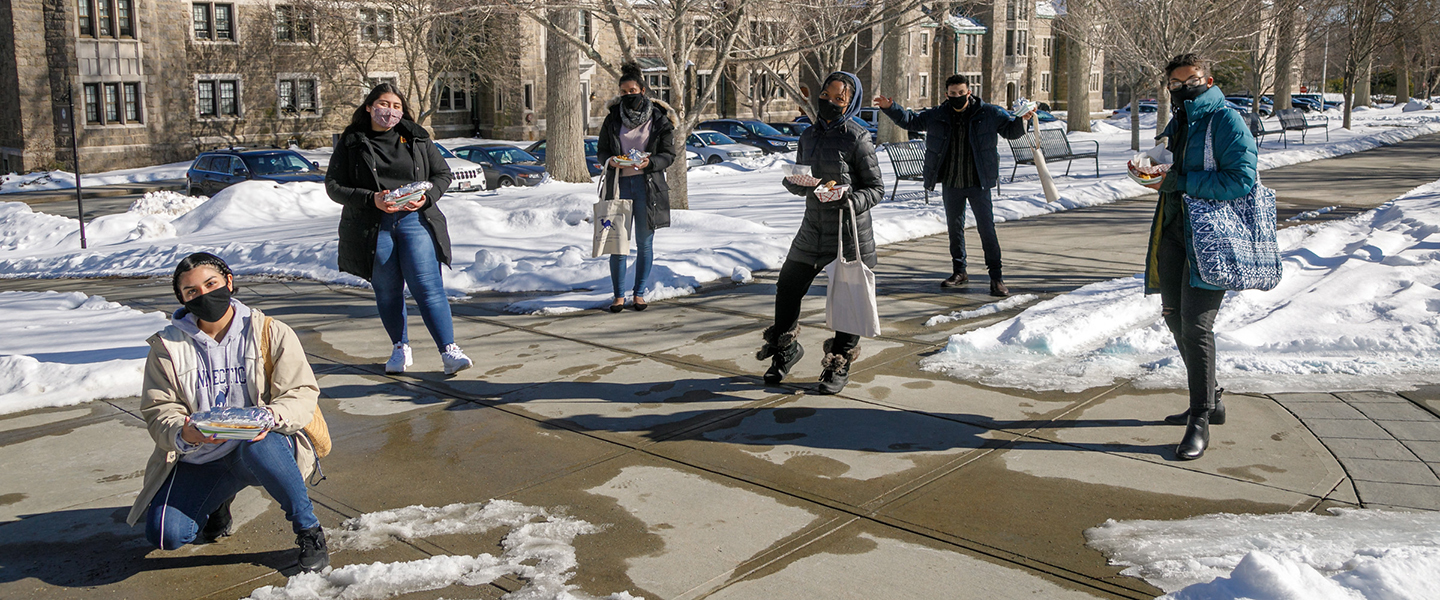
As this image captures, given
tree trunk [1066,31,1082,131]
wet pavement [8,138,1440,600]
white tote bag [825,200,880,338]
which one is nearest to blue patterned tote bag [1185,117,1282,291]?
wet pavement [8,138,1440,600]

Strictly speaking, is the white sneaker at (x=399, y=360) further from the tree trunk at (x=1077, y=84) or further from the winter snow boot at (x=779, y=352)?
the tree trunk at (x=1077, y=84)

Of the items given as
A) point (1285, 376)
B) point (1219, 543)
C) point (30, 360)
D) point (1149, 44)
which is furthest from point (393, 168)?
point (1149, 44)

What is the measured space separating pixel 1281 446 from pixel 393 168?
4670mm

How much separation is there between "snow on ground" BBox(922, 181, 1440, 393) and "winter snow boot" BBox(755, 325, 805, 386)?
2.71 ft

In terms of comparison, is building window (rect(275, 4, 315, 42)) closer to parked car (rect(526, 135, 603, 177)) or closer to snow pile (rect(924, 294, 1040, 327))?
parked car (rect(526, 135, 603, 177))

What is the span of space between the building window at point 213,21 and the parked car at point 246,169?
18430 mm

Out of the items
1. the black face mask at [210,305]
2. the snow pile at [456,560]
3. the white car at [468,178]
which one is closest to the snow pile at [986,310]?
the snow pile at [456,560]

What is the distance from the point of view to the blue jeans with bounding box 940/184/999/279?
26.3ft

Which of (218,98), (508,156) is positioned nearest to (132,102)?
(218,98)

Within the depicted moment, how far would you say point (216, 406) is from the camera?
361 cm

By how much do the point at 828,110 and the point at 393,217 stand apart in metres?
2.52

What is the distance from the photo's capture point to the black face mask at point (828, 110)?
215 inches

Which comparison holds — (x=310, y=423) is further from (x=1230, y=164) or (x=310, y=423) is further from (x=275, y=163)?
(x=275, y=163)

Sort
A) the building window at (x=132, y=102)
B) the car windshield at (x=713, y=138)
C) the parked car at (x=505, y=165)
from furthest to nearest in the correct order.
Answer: the building window at (x=132, y=102)
the car windshield at (x=713, y=138)
the parked car at (x=505, y=165)
